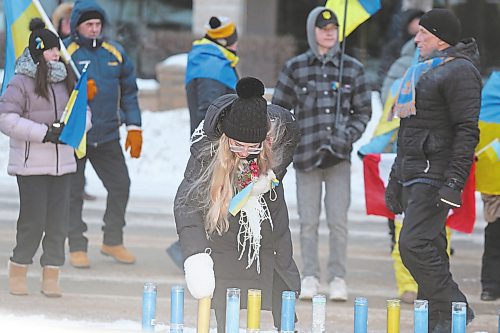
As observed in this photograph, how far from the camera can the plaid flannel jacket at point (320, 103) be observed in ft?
26.5

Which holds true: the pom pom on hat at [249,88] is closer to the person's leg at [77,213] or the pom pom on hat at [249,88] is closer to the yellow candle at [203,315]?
the yellow candle at [203,315]

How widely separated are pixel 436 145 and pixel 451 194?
0.33 metres

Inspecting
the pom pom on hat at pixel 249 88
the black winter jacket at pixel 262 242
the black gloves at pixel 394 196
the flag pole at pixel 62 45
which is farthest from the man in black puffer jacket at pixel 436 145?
the flag pole at pixel 62 45

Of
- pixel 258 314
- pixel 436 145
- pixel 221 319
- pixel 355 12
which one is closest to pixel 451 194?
pixel 436 145

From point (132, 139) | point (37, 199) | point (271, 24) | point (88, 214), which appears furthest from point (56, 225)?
point (271, 24)

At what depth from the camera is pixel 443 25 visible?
6.80m

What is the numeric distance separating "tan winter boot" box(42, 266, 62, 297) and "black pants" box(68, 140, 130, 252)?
102 centimetres

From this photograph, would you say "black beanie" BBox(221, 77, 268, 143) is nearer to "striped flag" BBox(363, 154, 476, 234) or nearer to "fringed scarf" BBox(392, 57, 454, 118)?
"fringed scarf" BBox(392, 57, 454, 118)

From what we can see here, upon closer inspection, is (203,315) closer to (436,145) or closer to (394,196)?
(436,145)

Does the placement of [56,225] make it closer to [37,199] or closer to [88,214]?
[37,199]

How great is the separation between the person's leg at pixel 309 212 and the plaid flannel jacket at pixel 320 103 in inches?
4.1

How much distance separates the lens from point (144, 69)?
2033 centimetres

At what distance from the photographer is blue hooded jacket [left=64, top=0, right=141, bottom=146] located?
884 centimetres

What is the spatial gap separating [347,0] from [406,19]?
303 centimetres
